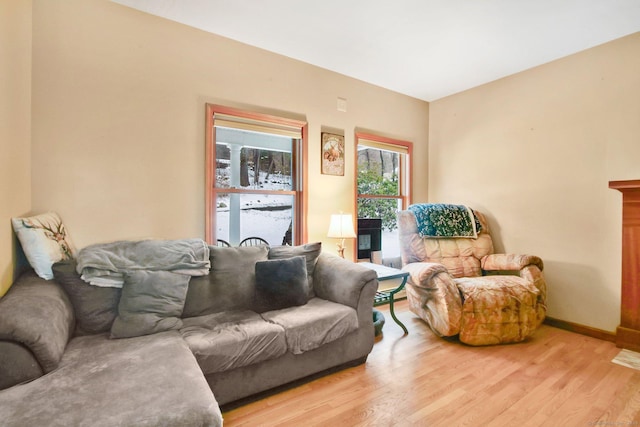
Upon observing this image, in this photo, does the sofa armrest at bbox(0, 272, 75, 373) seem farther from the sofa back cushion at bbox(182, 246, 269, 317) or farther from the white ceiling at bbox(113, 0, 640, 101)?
the white ceiling at bbox(113, 0, 640, 101)

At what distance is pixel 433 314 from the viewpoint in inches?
105

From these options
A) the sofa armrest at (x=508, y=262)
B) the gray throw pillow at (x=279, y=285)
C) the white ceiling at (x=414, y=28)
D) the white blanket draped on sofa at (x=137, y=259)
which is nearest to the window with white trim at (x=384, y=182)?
the white ceiling at (x=414, y=28)

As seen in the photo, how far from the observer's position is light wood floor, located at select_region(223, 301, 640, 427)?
66.3 inches

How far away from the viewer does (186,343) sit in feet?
5.39

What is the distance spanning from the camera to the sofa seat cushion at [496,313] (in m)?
2.50

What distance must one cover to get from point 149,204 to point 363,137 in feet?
7.74

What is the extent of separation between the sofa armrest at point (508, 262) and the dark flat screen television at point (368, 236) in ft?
3.91

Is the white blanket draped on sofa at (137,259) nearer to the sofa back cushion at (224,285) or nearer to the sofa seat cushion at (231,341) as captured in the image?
the sofa back cushion at (224,285)

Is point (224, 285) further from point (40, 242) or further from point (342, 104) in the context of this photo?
point (342, 104)

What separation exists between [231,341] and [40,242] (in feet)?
4.11

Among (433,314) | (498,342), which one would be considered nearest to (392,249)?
(433,314)

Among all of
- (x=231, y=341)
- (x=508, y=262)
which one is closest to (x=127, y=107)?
(x=231, y=341)

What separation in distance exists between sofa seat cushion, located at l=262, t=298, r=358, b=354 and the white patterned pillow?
130 cm

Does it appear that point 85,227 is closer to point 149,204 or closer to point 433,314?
point 149,204
